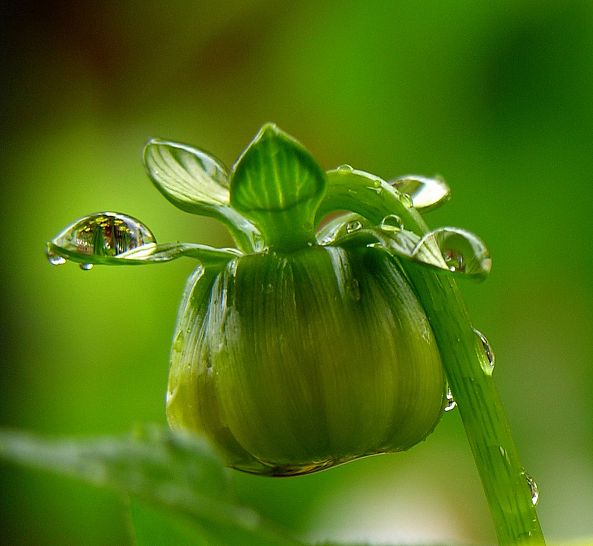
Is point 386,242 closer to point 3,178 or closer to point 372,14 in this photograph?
point 372,14

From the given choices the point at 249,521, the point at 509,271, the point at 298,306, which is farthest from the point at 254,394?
the point at 509,271

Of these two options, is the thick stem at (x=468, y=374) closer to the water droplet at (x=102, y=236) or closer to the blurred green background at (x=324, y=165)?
the water droplet at (x=102, y=236)

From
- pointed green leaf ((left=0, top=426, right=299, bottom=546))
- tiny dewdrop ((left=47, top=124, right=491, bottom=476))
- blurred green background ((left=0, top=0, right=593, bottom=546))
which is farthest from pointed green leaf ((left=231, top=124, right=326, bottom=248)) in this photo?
blurred green background ((left=0, top=0, right=593, bottom=546))

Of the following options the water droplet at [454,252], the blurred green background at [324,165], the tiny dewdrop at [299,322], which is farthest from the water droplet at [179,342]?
the blurred green background at [324,165]

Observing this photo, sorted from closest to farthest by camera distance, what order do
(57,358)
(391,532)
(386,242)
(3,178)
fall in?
(386,242)
(391,532)
(57,358)
(3,178)

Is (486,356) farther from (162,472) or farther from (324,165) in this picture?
(324,165)

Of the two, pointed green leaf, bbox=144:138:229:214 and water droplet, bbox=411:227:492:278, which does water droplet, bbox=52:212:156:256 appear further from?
water droplet, bbox=411:227:492:278
